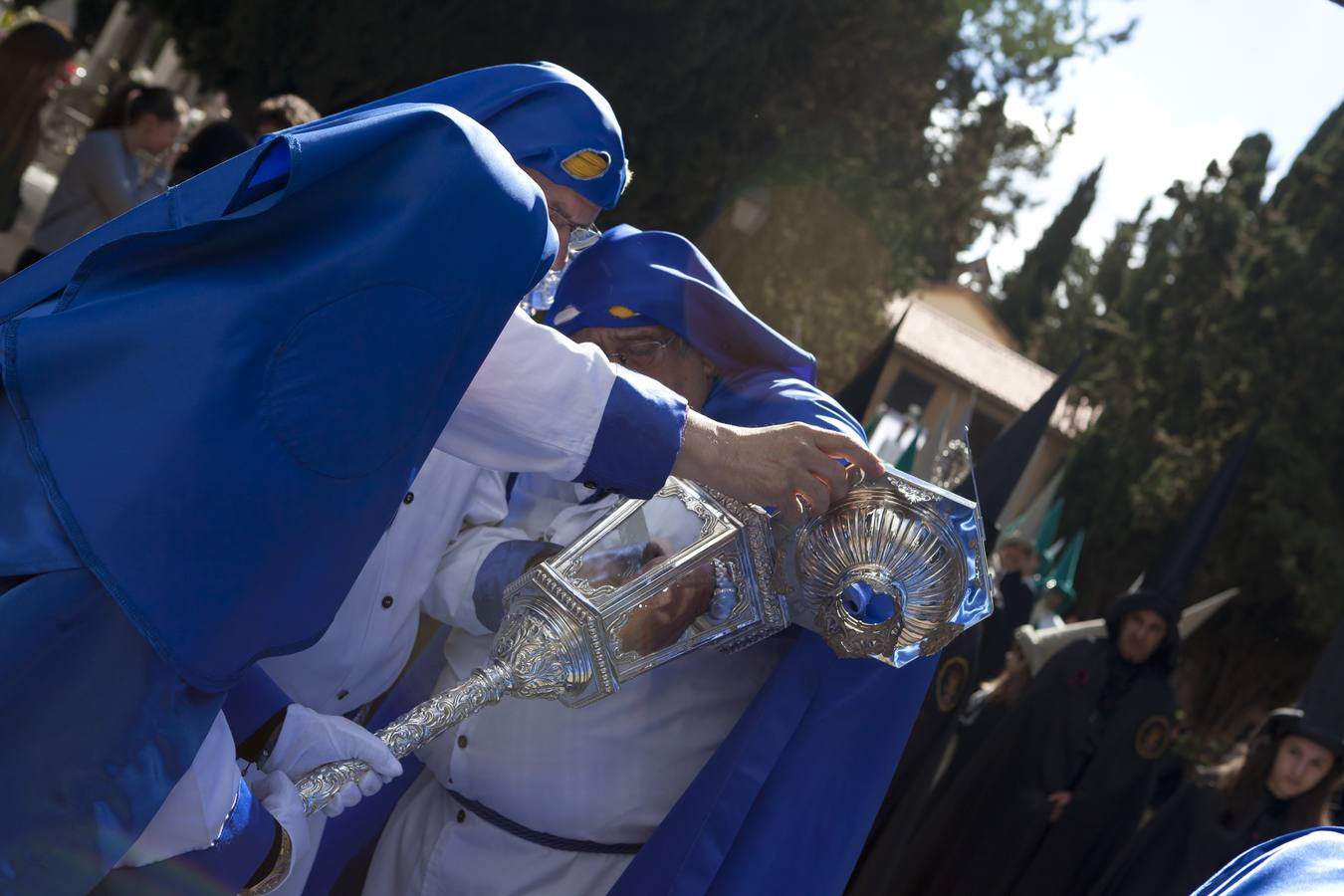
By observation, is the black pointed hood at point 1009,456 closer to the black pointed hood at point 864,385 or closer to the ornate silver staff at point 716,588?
the black pointed hood at point 864,385

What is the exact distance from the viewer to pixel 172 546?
154 cm

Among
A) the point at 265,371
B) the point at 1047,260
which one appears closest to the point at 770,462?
the point at 265,371

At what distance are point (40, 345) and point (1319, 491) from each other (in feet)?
60.6

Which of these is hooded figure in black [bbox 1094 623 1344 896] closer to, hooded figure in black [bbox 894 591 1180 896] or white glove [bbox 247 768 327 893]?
hooded figure in black [bbox 894 591 1180 896]

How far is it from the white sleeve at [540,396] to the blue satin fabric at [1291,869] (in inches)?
41.0

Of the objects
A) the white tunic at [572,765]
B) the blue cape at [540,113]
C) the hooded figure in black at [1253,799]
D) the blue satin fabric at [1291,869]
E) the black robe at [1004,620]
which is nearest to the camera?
the blue satin fabric at [1291,869]

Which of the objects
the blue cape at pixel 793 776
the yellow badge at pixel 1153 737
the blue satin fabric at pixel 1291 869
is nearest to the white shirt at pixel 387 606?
the blue cape at pixel 793 776

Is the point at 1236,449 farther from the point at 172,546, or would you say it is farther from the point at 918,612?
the point at 172,546

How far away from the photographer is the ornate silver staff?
209cm

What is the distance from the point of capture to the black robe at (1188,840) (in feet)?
18.0

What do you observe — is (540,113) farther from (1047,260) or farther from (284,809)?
(1047,260)

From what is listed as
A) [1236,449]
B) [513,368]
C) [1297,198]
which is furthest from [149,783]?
[1297,198]

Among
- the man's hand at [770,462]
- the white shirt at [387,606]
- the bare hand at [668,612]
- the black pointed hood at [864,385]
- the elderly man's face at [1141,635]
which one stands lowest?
the elderly man's face at [1141,635]

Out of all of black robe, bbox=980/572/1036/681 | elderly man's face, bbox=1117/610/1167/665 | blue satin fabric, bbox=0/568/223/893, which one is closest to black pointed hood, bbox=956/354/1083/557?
elderly man's face, bbox=1117/610/1167/665
